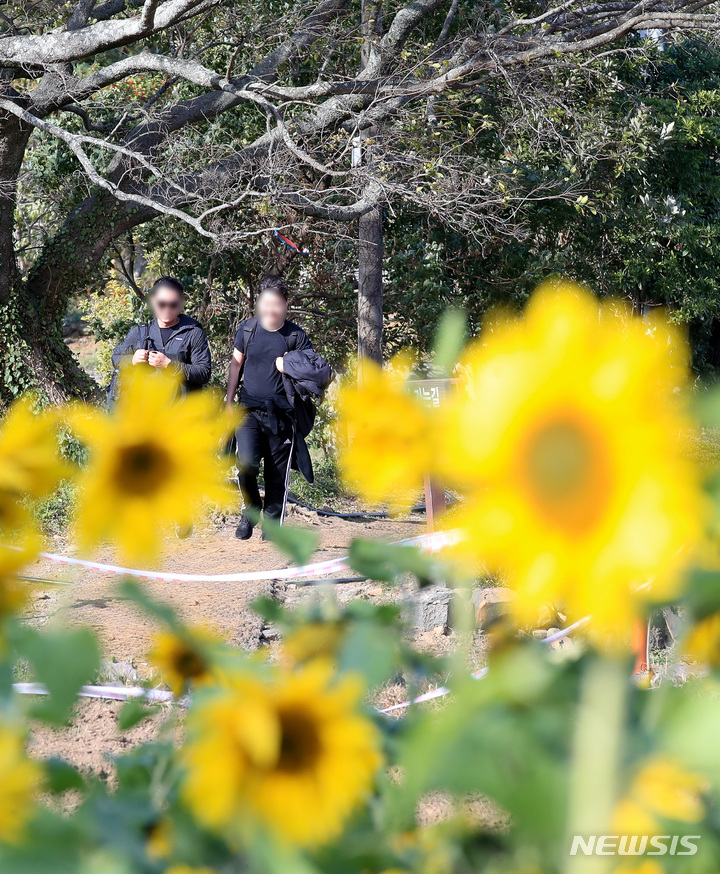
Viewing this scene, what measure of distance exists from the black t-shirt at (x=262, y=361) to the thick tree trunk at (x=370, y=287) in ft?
7.66

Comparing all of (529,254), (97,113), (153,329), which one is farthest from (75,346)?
(153,329)

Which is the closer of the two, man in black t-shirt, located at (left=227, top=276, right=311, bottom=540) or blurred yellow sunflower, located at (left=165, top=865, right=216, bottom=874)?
blurred yellow sunflower, located at (left=165, top=865, right=216, bottom=874)

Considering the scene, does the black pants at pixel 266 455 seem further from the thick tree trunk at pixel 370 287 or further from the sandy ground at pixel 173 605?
the thick tree trunk at pixel 370 287

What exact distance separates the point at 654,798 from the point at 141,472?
0.37 m

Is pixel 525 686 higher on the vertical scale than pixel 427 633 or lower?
higher

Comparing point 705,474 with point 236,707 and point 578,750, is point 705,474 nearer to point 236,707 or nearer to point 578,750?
point 578,750

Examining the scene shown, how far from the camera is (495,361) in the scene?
1.47ft

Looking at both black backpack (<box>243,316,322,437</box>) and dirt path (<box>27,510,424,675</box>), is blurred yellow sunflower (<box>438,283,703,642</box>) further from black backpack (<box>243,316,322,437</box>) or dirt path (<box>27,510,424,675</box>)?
black backpack (<box>243,316,322,437</box>)

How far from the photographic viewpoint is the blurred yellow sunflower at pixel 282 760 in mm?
421

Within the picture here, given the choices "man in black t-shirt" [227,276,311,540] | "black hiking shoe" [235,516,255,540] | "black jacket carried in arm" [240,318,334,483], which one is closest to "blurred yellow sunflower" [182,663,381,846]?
"black jacket carried in arm" [240,318,334,483]

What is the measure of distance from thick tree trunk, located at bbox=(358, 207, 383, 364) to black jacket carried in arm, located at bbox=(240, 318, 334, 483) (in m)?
2.22

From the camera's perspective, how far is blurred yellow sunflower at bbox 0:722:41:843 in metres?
0.43

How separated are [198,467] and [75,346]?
19088 millimetres

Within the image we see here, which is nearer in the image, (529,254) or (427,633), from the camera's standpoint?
(427,633)
